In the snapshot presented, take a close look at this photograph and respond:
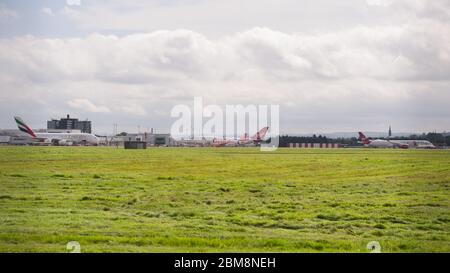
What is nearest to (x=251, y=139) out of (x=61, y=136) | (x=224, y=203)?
(x=224, y=203)

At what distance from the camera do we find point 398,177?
870 centimetres

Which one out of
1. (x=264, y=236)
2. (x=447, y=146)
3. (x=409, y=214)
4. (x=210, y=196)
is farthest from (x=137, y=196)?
(x=447, y=146)

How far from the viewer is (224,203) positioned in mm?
7734

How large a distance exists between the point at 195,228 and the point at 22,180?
9.73ft

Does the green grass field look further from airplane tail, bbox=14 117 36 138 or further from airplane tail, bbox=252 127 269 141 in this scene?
airplane tail, bbox=252 127 269 141

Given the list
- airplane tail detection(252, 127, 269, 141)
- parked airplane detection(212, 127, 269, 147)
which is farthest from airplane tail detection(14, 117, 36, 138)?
airplane tail detection(252, 127, 269, 141)

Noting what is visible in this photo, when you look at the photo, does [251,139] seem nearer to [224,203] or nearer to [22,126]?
[224,203]

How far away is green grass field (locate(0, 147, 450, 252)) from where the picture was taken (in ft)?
20.7

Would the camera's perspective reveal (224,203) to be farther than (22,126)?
No

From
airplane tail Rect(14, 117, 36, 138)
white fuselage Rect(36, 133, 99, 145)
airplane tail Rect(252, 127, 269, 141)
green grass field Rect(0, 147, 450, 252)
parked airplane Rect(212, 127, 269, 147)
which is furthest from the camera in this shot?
white fuselage Rect(36, 133, 99, 145)

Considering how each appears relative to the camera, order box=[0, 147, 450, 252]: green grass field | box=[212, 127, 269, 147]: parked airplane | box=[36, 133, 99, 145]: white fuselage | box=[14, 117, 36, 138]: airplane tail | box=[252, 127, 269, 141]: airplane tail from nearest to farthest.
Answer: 1. box=[0, 147, 450, 252]: green grass field
2. box=[252, 127, 269, 141]: airplane tail
3. box=[212, 127, 269, 147]: parked airplane
4. box=[14, 117, 36, 138]: airplane tail
5. box=[36, 133, 99, 145]: white fuselage

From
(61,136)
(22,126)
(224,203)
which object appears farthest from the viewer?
(61,136)

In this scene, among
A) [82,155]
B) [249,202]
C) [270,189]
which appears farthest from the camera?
[82,155]
